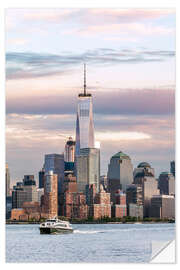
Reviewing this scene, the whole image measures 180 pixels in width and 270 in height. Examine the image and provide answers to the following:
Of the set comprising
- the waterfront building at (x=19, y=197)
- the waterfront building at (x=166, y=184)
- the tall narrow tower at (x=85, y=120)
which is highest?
the tall narrow tower at (x=85, y=120)

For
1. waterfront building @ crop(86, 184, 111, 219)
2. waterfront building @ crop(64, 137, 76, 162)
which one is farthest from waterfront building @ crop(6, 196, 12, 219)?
waterfront building @ crop(86, 184, 111, 219)

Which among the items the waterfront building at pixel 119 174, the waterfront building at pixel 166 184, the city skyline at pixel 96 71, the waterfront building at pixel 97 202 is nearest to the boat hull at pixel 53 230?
the waterfront building at pixel 97 202

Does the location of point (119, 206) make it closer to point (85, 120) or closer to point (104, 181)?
point (104, 181)

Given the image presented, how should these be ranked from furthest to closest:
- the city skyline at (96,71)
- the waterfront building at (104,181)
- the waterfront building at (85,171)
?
the waterfront building at (104,181), the waterfront building at (85,171), the city skyline at (96,71)

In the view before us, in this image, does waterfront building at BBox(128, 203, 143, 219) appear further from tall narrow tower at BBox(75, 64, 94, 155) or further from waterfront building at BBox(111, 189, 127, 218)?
tall narrow tower at BBox(75, 64, 94, 155)

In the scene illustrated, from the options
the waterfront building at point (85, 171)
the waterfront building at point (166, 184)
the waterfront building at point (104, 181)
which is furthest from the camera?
the waterfront building at point (104, 181)

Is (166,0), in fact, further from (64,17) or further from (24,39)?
(24,39)

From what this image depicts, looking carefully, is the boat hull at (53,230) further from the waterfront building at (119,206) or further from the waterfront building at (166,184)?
the waterfront building at (166,184)
